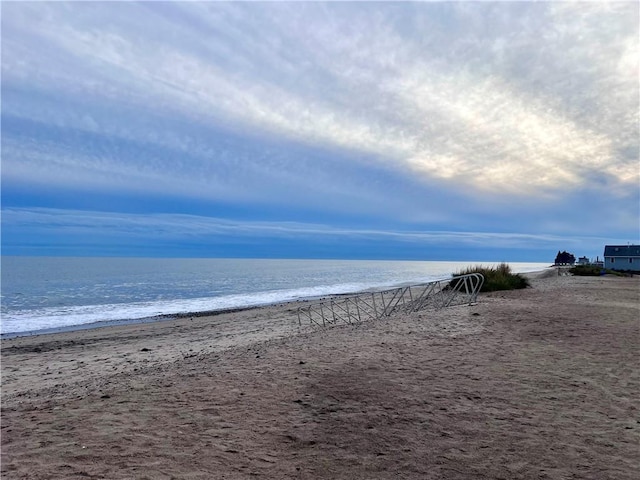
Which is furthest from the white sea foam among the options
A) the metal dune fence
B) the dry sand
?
the dry sand

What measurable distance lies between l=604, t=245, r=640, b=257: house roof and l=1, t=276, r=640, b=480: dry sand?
200ft

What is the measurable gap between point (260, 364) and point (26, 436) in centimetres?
390

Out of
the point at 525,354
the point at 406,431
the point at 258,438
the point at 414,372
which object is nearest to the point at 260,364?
the point at 414,372

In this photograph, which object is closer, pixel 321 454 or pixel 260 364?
pixel 321 454

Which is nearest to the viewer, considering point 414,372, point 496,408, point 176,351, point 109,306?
point 496,408

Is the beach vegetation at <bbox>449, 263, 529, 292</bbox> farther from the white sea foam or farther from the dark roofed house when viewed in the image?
the dark roofed house

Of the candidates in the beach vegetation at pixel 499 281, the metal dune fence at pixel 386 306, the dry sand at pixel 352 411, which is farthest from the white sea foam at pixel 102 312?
the beach vegetation at pixel 499 281

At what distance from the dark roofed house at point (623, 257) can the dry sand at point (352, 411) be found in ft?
198

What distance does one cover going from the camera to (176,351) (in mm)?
12383

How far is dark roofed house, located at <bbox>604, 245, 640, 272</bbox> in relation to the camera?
59.1 meters

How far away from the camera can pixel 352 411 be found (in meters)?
5.52

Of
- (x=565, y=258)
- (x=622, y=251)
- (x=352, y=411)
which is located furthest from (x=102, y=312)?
(x=565, y=258)

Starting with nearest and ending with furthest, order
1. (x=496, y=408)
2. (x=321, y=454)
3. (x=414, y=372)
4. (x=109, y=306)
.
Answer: (x=321, y=454) → (x=496, y=408) → (x=414, y=372) → (x=109, y=306)

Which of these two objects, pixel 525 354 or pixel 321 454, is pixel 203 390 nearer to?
pixel 321 454
